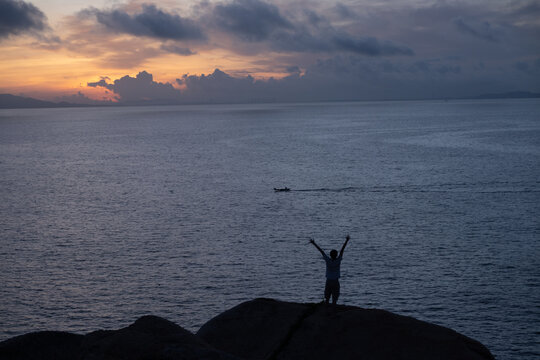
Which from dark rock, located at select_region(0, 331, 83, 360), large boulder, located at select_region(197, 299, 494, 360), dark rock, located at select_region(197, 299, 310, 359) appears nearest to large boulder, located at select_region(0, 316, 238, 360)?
dark rock, located at select_region(0, 331, 83, 360)

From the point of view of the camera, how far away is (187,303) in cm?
4109

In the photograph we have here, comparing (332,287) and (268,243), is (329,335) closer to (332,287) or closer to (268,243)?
(332,287)

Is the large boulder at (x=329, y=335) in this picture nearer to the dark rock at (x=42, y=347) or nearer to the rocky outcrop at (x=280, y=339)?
the rocky outcrop at (x=280, y=339)

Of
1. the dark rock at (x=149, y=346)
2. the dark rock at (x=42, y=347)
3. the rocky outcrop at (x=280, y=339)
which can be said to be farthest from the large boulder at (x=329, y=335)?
the dark rock at (x=42, y=347)

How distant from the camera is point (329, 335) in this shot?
13.2 m

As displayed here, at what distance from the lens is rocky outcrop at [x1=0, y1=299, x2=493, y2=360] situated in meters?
11.1

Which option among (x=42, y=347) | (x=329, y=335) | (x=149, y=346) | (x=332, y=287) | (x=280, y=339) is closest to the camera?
(x=149, y=346)

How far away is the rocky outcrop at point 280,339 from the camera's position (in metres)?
11.1

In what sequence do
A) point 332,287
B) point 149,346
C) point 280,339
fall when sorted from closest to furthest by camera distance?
point 149,346
point 280,339
point 332,287

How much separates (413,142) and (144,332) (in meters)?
A: 172

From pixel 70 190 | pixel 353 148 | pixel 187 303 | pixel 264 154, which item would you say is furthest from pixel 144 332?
pixel 353 148

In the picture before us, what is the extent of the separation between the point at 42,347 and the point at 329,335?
7516 millimetres

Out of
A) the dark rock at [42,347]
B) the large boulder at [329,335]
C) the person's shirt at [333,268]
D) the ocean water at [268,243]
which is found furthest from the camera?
the ocean water at [268,243]

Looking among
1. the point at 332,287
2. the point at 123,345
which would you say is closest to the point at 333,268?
the point at 332,287
